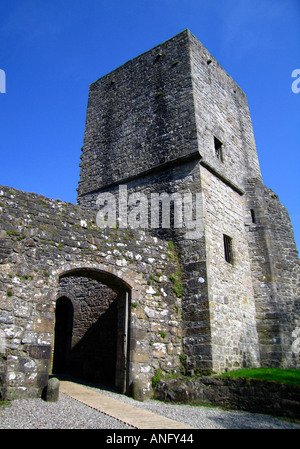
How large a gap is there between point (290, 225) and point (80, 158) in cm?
846

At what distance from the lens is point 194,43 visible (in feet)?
41.8

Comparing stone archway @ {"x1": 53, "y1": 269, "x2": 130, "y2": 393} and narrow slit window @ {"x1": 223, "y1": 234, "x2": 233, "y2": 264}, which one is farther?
narrow slit window @ {"x1": 223, "y1": 234, "x2": 233, "y2": 264}

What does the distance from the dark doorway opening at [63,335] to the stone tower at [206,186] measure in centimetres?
376

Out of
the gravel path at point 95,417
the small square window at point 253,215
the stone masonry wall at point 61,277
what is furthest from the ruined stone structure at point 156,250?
the gravel path at point 95,417

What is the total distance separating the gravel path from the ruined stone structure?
0.53 meters

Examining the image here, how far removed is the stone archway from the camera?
829cm

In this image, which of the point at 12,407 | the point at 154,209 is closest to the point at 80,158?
the point at 154,209

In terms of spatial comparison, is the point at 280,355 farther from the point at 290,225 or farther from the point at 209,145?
the point at 209,145

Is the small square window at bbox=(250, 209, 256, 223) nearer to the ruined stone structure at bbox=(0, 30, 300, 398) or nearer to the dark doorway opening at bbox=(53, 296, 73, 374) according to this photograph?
the ruined stone structure at bbox=(0, 30, 300, 398)

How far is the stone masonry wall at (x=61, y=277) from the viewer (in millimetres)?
6160

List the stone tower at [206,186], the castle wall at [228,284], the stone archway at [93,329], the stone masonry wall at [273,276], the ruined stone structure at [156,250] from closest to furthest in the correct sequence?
the ruined stone structure at [156,250], the stone archway at [93,329], the castle wall at [228,284], the stone tower at [206,186], the stone masonry wall at [273,276]

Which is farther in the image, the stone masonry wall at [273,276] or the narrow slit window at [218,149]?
the narrow slit window at [218,149]

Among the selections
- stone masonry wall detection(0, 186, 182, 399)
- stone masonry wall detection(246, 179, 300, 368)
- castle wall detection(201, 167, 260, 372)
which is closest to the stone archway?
stone masonry wall detection(0, 186, 182, 399)

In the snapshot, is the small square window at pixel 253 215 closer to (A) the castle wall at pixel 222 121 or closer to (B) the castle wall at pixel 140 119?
(A) the castle wall at pixel 222 121
